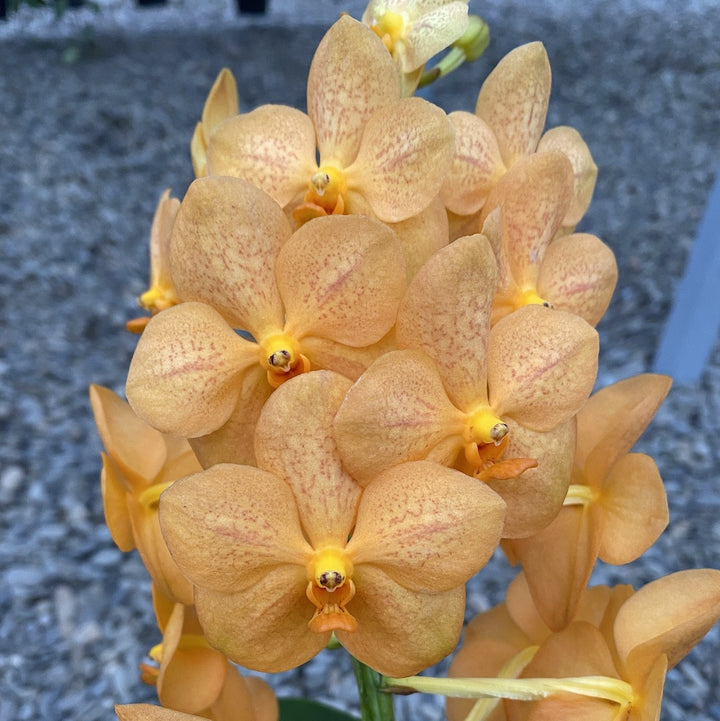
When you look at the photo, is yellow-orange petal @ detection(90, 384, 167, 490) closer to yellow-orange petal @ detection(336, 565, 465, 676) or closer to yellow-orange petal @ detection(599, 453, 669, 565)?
yellow-orange petal @ detection(336, 565, 465, 676)

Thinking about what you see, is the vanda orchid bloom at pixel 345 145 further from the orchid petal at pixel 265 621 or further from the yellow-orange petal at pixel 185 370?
the orchid petal at pixel 265 621

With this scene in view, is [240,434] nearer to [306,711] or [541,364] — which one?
[541,364]

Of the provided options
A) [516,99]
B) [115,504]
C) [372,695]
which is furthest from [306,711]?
[516,99]

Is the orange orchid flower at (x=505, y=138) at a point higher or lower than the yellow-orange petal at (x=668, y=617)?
higher

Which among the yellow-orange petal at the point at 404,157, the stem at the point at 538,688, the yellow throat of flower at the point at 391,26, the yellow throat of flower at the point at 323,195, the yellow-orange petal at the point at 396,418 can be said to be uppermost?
the yellow throat of flower at the point at 391,26

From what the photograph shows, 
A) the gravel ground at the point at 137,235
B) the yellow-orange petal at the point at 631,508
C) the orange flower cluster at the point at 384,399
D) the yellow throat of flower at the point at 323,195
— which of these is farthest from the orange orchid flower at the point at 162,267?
the gravel ground at the point at 137,235

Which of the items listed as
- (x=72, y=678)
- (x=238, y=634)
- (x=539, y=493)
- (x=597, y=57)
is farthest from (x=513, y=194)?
Result: (x=597, y=57)

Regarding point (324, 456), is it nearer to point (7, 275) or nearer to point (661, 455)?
point (661, 455)
